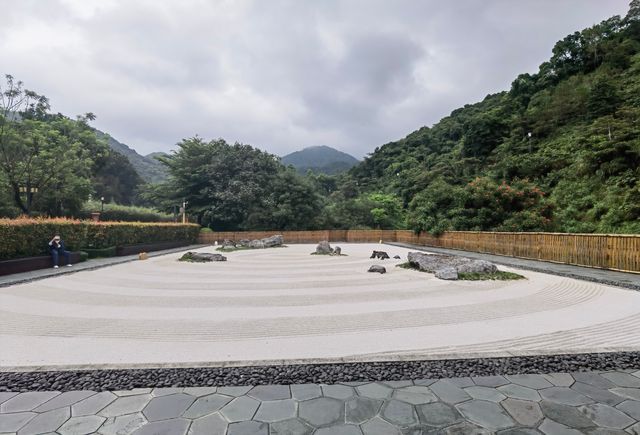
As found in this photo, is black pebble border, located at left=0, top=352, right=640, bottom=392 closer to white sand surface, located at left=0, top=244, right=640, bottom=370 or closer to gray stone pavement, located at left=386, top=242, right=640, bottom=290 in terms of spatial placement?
white sand surface, located at left=0, top=244, right=640, bottom=370

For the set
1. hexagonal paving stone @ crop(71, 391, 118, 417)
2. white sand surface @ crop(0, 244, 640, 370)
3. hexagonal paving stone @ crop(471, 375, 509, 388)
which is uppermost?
hexagonal paving stone @ crop(471, 375, 509, 388)

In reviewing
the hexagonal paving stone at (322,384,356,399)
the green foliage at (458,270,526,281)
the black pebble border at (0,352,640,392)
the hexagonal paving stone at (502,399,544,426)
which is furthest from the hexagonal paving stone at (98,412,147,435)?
the green foliage at (458,270,526,281)

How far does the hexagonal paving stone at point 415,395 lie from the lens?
2351 millimetres

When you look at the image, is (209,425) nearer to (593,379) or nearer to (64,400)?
(64,400)

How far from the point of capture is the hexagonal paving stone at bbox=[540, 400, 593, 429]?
2.02 metres

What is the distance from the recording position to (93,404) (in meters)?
2.33

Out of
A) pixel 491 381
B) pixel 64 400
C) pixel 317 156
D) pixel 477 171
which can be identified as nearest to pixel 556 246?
pixel 491 381

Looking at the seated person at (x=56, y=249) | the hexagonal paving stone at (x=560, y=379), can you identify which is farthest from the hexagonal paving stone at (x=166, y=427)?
the seated person at (x=56, y=249)

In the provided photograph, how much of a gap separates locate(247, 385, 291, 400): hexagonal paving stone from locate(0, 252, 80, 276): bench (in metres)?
10.8

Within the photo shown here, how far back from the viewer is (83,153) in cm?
2688

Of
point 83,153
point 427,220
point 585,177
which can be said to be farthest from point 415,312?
point 83,153

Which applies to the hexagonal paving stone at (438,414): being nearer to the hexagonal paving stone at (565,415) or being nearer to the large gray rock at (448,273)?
the hexagonal paving stone at (565,415)

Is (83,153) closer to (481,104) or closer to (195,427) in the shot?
(195,427)

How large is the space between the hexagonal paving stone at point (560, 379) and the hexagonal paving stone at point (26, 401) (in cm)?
412
